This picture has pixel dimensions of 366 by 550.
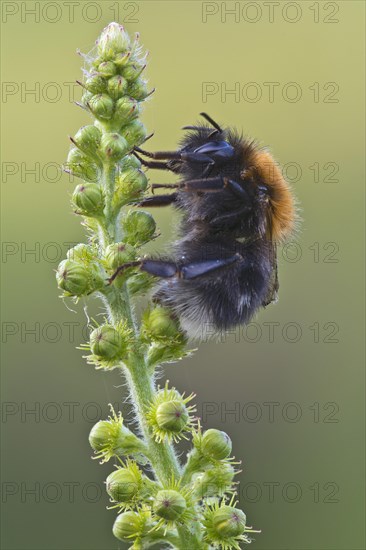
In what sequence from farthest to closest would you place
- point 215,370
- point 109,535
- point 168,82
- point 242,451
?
1. point 168,82
2. point 215,370
3. point 242,451
4. point 109,535

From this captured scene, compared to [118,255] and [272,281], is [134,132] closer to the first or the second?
[118,255]

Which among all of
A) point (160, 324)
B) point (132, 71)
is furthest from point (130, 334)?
point (132, 71)

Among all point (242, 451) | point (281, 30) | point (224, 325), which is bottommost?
point (242, 451)

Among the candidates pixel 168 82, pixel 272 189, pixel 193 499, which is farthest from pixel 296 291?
pixel 193 499

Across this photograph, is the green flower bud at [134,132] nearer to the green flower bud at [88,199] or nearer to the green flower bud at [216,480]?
the green flower bud at [88,199]

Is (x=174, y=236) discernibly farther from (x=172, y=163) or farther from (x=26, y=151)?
(x=26, y=151)

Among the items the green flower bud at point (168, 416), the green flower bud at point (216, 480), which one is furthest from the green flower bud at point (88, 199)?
the green flower bud at point (216, 480)
